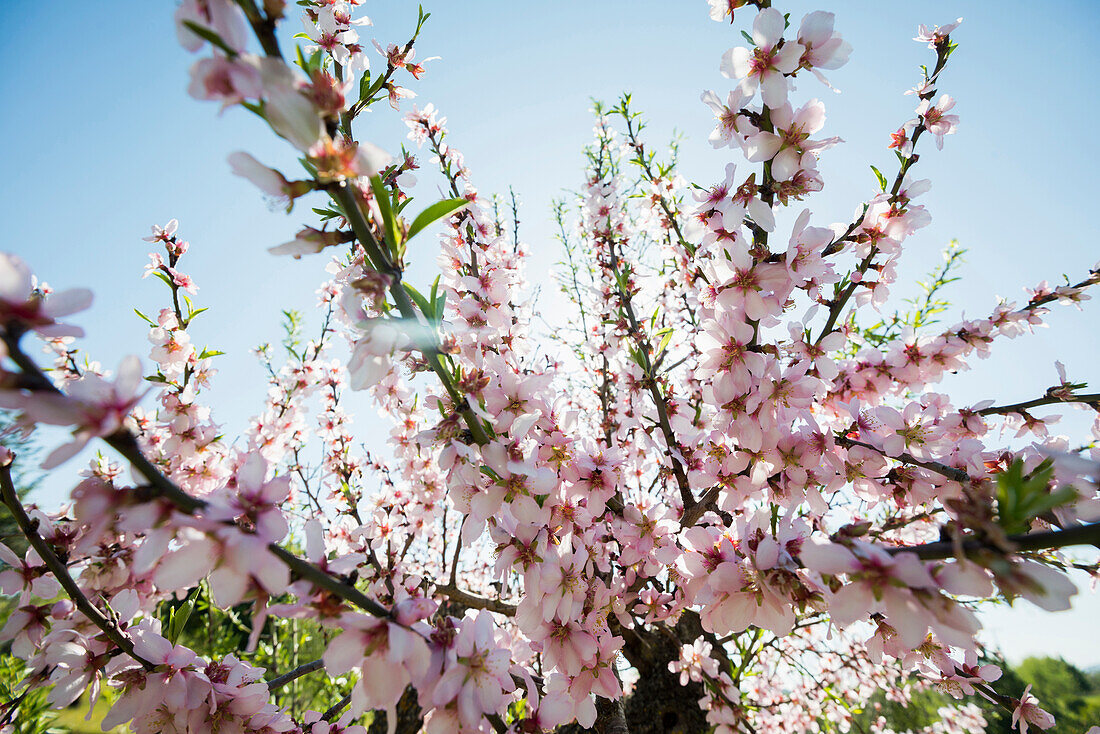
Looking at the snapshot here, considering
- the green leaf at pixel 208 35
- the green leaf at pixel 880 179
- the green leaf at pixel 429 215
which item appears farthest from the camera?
the green leaf at pixel 880 179

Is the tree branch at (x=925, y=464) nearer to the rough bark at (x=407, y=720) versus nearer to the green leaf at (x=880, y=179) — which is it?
the green leaf at (x=880, y=179)

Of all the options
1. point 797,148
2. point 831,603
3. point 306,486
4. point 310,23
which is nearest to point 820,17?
point 797,148

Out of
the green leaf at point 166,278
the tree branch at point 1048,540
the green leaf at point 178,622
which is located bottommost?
the green leaf at point 178,622

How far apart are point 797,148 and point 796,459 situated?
1.16m

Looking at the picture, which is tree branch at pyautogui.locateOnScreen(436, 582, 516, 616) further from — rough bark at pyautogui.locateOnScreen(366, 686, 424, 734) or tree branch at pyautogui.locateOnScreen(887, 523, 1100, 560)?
tree branch at pyautogui.locateOnScreen(887, 523, 1100, 560)

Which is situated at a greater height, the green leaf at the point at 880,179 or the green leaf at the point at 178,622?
the green leaf at the point at 880,179

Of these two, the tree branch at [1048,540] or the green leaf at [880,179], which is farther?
the green leaf at [880,179]

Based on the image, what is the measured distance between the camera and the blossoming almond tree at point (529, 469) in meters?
0.83

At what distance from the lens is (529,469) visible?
4.16 ft

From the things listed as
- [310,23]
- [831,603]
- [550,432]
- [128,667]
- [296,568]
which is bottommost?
[128,667]

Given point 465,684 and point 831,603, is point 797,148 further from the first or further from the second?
point 465,684

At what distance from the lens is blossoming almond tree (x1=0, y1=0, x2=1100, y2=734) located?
0.83 m

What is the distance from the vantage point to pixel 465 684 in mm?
1087

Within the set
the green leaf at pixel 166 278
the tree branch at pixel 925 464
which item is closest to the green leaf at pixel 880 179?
the tree branch at pixel 925 464
